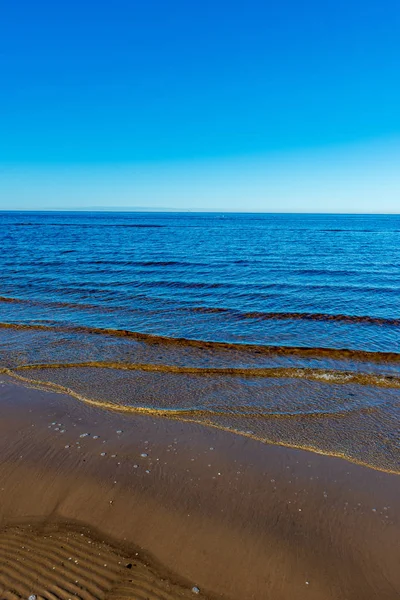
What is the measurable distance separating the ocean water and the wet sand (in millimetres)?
963

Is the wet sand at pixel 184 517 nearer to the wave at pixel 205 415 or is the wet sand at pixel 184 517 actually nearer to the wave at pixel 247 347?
the wave at pixel 205 415

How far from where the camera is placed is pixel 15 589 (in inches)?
157

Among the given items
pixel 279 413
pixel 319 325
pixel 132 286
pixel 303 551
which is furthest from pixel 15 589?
pixel 132 286

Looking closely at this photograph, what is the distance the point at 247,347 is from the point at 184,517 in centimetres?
748

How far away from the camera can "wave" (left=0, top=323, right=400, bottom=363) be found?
450 inches

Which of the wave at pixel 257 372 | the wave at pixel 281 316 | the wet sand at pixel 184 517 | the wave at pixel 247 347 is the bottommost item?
the wave at pixel 281 316

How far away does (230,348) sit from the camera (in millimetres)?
12094

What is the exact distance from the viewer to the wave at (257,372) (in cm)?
973

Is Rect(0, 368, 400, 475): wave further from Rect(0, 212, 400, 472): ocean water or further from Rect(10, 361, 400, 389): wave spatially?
Rect(10, 361, 400, 389): wave

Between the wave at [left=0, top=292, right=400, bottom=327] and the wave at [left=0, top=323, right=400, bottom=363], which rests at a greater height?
the wave at [left=0, top=323, right=400, bottom=363]

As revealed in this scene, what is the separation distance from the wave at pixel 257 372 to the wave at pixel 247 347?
1292 millimetres

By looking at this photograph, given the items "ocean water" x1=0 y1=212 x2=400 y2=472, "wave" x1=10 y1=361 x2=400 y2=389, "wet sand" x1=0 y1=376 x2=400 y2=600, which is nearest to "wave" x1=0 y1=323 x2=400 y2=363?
"ocean water" x1=0 y1=212 x2=400 y2=472

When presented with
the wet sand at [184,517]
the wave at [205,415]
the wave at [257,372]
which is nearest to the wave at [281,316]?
the wave at [257,372]

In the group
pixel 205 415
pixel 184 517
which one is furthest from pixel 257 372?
pixel 184 517
